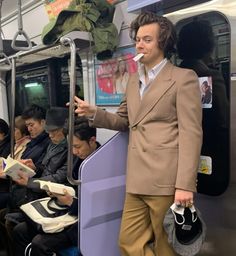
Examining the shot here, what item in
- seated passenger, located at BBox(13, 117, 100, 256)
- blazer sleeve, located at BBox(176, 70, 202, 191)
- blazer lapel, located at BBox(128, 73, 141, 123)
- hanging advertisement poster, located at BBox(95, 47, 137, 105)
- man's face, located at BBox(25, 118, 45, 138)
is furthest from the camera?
man's face, located at BBox(25, 118, 45, 138)

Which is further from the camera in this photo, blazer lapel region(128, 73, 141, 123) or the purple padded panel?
the purple padded panel

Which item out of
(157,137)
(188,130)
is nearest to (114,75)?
(157,137)

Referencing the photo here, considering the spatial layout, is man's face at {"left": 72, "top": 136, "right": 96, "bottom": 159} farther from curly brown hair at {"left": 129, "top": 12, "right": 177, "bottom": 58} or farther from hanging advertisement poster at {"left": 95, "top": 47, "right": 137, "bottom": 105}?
curly brown hair at {"left": 129, "top": 12, "right": 177, "bottom": 58}

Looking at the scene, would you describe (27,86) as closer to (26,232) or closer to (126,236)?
(26,232)

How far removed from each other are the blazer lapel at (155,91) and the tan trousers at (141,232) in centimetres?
47

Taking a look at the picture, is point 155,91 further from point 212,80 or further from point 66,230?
point 66,230

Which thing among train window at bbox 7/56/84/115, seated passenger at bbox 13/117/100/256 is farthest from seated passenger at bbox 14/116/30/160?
seated passenger at bbox 13/117/100/256

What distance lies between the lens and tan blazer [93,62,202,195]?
1.77 meters

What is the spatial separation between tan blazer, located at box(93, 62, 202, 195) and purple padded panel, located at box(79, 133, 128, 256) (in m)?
0.27

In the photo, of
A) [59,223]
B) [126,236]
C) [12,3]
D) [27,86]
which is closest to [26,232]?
[59,223]

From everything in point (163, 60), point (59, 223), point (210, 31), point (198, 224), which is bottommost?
point (59, 223)

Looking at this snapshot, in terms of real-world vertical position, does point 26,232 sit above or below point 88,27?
below

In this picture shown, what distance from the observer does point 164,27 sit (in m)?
1.90

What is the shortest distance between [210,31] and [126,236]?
50.3 inches
